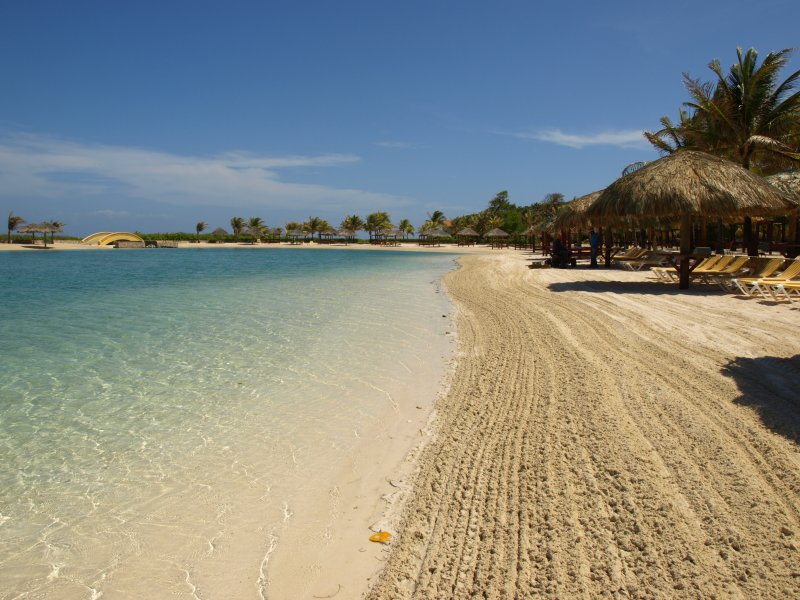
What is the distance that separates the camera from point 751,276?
1092 cm

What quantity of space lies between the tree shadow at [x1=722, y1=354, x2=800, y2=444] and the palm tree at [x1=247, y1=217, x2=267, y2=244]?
240 ft

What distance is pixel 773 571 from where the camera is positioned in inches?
83.9

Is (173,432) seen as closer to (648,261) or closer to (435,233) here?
(648,261)

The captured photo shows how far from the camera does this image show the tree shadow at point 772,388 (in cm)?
368

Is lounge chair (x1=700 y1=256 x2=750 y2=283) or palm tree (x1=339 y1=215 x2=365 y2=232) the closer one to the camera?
lounge chair (x1=700 y1=256 x2=750 y2=283)

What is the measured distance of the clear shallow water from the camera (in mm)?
2684

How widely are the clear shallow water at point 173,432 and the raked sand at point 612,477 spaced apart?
922 millimetres

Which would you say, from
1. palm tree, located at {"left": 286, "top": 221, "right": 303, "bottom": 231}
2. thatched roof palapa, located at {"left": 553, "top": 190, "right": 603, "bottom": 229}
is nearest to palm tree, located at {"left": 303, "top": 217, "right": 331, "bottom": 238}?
palm tree, located at {"left": 286, "top": 221, "right": 303, "bottom": 231}

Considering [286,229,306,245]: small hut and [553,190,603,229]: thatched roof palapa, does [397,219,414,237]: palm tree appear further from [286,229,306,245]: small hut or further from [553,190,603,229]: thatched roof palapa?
[553,190,603,229]: thatched roof palapa

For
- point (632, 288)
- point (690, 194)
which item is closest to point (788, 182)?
point (690, 194)

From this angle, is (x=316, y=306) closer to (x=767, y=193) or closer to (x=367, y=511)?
(x=367, y=511)

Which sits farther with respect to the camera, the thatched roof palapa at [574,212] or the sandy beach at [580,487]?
the thatched roof palapa at [574,212]

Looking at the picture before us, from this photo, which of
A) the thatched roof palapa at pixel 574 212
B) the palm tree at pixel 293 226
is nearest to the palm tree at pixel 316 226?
the palm tree at pixel 293 226

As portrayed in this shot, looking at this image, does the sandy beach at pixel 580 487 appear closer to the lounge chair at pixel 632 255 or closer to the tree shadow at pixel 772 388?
the tree shadow at pixel 772 388
